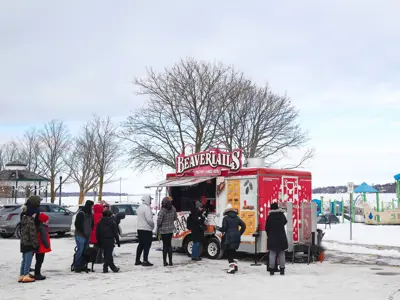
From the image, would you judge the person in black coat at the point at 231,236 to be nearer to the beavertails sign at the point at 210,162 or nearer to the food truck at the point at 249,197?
the food truck at the point at 249,197

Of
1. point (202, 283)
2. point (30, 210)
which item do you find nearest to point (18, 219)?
point (30, 210)

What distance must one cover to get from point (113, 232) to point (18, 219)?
39.4 ft

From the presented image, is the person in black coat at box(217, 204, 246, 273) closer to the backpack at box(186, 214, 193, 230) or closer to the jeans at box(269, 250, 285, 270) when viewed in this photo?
the jeans at box(269, 250, 285, 270)

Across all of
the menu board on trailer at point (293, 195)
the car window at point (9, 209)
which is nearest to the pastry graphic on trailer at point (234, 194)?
the menu board on trailer at point (293, 195)

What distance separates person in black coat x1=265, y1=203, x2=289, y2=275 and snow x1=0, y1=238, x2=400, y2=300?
1.16 feet

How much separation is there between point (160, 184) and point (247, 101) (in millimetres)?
18082

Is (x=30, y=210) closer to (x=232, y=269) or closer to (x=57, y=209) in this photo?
(x=232, y=269)

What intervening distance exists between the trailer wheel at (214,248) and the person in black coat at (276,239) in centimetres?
306

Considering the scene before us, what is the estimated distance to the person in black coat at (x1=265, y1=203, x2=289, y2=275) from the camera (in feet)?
36.2

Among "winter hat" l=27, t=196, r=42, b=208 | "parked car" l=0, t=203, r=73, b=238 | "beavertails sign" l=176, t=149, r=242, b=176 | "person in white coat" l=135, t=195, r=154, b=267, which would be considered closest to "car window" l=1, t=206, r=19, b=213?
"parked car" l=0, t=203, r=73, b=238

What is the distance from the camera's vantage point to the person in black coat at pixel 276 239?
11.0m

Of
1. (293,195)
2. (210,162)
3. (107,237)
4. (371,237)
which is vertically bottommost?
(371,237)

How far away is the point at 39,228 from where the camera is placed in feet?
33.0

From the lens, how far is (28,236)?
9773 millimetres
